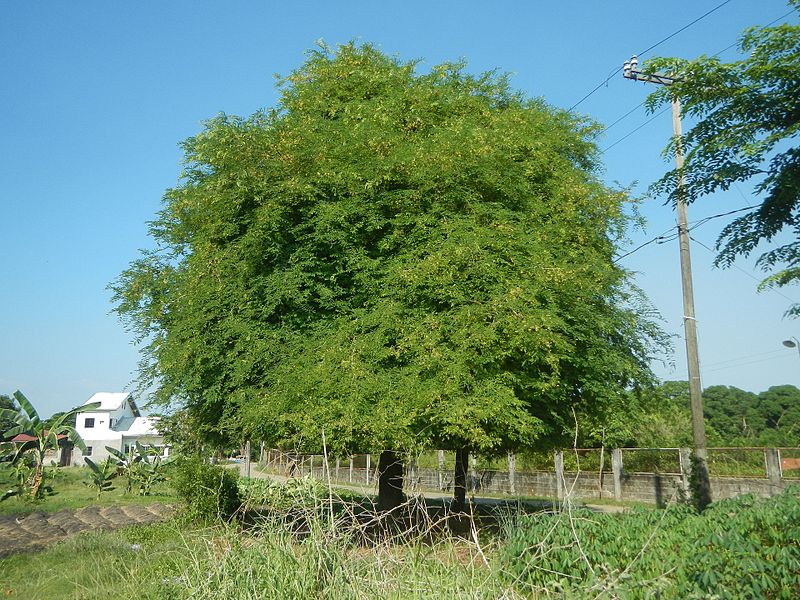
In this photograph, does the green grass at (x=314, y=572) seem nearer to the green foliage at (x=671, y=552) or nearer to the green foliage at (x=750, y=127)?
the green foliage at (x=671, y=552)

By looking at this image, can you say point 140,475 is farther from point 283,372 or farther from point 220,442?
point 283,372

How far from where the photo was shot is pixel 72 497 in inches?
1163

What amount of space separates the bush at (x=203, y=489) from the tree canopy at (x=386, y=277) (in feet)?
7.55

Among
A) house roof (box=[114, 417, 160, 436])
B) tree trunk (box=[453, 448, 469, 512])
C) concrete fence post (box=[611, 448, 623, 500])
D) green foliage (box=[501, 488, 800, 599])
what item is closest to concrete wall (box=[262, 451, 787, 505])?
concrete fence post (box=[611, 448, 623, 500])

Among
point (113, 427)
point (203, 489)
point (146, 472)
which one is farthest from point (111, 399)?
point (203, 489)

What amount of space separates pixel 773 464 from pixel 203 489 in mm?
16502

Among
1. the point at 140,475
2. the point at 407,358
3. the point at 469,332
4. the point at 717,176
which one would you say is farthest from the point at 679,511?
the point at 140,475

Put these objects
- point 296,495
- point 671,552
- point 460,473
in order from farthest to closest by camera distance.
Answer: point 460,473 → point 296,495 → point 671,552

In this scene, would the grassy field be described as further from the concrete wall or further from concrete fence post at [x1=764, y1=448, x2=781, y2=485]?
concrete fence post at [x1=764, y1=448, x2=781, y2=485]

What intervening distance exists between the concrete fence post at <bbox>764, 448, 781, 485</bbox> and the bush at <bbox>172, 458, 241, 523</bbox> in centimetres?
1552

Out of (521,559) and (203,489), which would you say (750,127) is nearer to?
(521,559)

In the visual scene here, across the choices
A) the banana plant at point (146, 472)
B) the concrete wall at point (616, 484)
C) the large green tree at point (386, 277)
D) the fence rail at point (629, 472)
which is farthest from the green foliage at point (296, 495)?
the banana plant at point (146, 472)

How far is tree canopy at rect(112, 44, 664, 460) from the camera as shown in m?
11.6

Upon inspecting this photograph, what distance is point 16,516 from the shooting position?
70.4 ft
